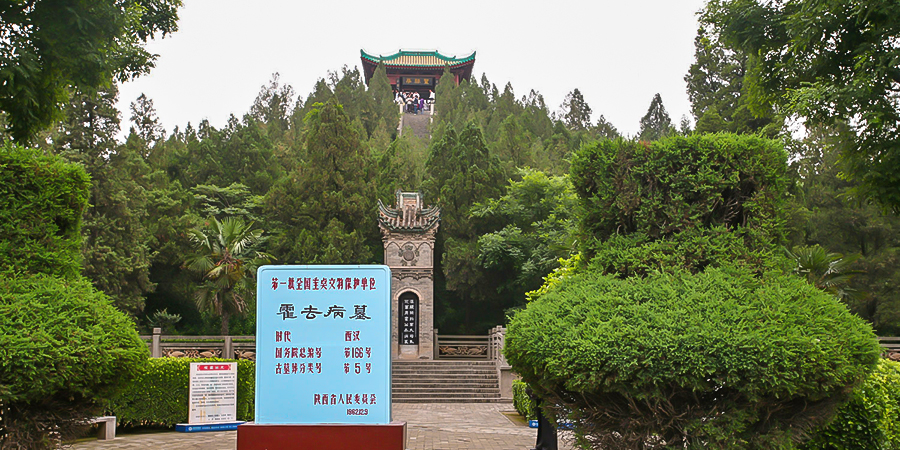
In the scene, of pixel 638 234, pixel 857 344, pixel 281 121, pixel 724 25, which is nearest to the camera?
pixel 857 344

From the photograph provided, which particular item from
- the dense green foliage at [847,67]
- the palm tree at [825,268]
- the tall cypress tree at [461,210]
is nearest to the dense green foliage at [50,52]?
the dense green foliage at [847,67]

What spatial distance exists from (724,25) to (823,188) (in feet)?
53.2

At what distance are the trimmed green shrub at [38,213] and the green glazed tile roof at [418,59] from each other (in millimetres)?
52010

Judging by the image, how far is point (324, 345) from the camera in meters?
5.82

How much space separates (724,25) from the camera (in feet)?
32.4

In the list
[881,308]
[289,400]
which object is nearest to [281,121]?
[881,308]

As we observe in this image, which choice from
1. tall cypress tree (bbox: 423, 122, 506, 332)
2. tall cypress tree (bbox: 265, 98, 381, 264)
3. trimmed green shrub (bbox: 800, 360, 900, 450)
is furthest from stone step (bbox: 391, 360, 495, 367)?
trimmed green shrub (bbox: 800, 360, 900, 450)

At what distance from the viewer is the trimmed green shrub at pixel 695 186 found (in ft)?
17.8

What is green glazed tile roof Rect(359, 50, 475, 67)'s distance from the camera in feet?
187

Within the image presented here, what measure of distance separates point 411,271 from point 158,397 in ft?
38.1

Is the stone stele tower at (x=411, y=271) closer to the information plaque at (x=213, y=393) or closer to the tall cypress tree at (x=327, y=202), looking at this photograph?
the tall cypress tree at (x=327, y=202)

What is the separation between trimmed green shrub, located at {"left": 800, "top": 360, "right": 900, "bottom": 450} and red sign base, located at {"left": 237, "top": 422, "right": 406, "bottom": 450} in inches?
146

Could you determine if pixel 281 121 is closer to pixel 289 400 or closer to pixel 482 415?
pixel 482 415

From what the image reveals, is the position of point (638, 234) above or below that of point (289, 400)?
above
